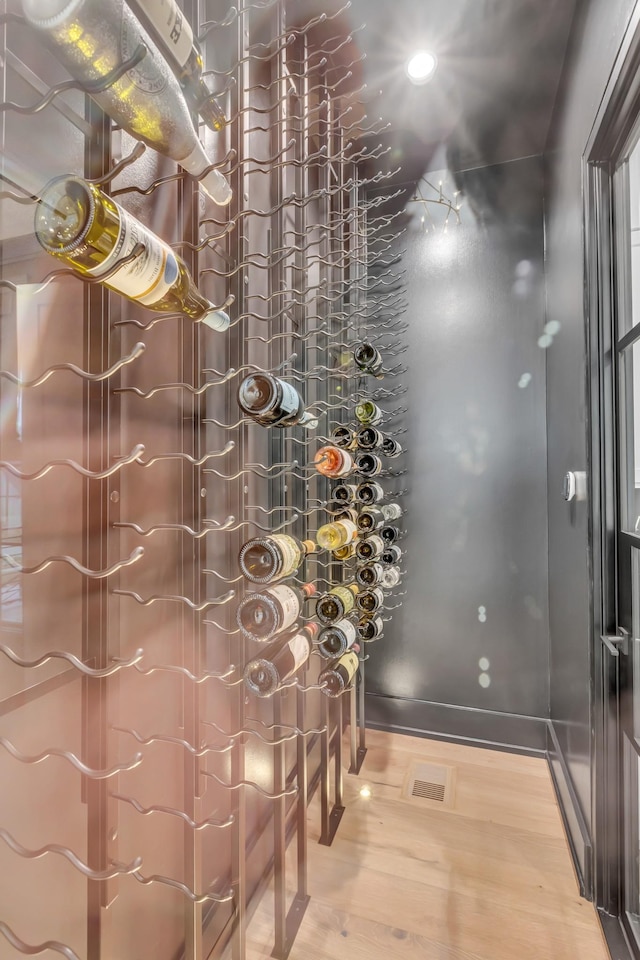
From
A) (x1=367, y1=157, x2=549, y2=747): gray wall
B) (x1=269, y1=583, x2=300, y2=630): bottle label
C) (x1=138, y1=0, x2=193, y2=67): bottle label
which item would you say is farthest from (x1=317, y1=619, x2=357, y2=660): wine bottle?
(x1=138, y1=0, x2=193, y2=67): bottle label

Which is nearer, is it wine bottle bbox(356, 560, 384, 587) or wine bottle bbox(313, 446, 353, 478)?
wine bottle bbox(313, 446, 353, 478)

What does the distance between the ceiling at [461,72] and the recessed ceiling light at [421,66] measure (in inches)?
0.7

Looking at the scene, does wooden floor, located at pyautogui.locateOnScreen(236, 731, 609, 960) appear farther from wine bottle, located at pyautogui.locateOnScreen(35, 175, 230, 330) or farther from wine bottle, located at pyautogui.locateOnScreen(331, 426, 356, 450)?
wine bottle, located at pyautogui.locateOnScreen(35, 175, 230, 330)

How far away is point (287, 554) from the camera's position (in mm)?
852

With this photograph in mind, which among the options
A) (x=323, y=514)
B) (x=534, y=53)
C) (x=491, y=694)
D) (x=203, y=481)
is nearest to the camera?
(x=203, y=481)

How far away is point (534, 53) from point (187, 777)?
224 cm

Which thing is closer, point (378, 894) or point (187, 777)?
point (187, 777)

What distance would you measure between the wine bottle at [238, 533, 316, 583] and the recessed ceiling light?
1656 millimetres

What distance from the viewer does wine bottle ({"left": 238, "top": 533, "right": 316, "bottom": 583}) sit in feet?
2.71

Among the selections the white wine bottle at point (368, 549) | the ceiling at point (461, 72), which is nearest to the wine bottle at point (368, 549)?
the white wine bottle at point (368, 549)

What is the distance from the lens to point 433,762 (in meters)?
1.83

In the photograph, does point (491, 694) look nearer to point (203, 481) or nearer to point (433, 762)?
point (433, 762)

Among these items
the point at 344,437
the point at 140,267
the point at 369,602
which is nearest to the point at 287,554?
the point at 140,267

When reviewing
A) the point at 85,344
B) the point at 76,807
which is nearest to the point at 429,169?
the point at 85,344
